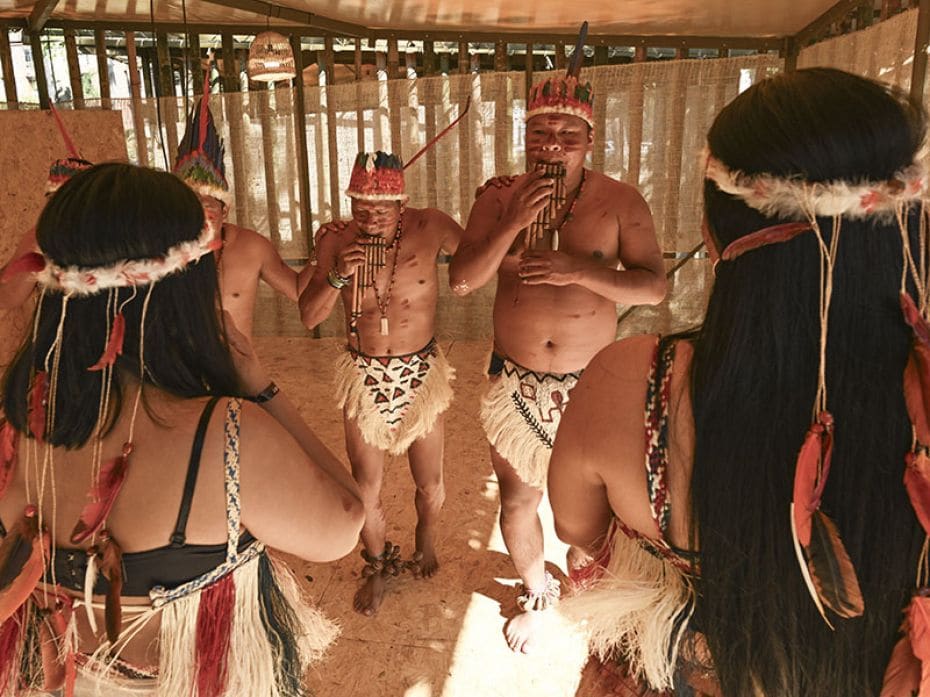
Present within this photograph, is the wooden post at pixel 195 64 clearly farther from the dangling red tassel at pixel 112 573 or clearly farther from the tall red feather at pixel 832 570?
the tall red feather at pixel 832 570

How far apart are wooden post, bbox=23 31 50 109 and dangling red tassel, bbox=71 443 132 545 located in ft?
17.2

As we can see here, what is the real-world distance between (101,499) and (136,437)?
0.12 m

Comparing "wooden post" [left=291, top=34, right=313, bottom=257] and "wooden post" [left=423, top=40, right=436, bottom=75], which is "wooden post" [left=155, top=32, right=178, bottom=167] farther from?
"wooden post" [left=423, top=40, right=436, bottom=75]

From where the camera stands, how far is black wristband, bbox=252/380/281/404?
156 centimetres

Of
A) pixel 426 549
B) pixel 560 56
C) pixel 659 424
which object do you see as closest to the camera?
pixel 659 424

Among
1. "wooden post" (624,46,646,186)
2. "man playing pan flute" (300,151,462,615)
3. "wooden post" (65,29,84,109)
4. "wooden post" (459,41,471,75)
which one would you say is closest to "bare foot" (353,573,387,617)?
"man playing pan flute" (300,151,462,615)

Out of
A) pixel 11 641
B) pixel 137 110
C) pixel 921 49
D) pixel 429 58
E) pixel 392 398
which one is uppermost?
pixel 429 58

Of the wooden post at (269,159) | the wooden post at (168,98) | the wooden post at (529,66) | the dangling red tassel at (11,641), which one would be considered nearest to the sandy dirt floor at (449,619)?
the dangling red tassel at (11,641)

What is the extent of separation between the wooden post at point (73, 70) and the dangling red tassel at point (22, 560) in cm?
611

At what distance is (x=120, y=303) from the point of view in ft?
4.29

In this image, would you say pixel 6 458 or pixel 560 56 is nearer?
pixel 6 458

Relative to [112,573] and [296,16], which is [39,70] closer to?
[296,16]

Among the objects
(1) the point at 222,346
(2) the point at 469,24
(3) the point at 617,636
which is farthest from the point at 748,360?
(2) the point at 469,24

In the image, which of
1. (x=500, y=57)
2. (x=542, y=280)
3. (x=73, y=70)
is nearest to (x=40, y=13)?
(x=73, y=70)
